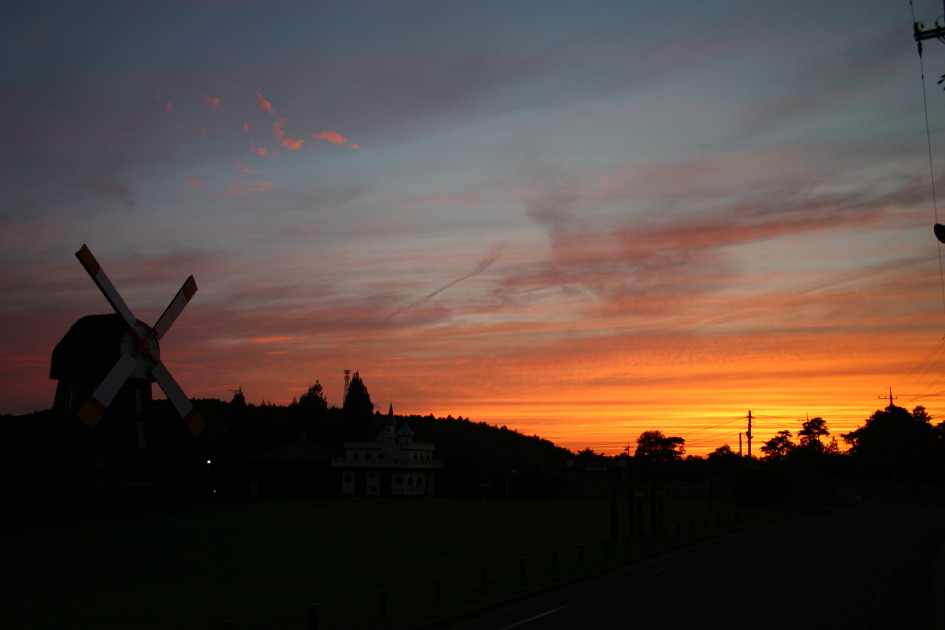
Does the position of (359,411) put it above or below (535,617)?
above

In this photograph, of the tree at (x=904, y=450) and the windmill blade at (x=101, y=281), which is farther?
the tree at (x=904, y=450)

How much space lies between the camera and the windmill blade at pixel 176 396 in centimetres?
4631

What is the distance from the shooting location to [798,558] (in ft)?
90.4

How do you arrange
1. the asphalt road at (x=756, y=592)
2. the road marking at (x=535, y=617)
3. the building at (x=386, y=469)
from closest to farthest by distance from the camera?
the road marking at (x=535, y=617)
the asphalt road at (x=756, y=592)
the building at (x=386, y=469)

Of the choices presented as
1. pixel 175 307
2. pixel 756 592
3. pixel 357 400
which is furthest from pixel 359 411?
pixel 756 592

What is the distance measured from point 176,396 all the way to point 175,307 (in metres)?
5.81

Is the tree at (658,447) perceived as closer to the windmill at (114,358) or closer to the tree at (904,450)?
the tree at (904,450)

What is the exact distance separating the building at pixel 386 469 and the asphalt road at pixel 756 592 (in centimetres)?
6568

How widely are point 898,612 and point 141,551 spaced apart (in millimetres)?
32235

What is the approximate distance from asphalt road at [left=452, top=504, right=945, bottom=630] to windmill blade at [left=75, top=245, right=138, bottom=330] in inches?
1294

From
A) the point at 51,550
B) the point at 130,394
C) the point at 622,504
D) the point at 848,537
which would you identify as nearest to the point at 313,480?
the point at 622,504

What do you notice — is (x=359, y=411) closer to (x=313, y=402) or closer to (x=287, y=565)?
(x=313, y=402)

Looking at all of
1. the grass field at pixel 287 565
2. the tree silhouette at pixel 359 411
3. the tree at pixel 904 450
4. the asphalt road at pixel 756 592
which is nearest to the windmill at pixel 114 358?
the grass field at pixel 287 565

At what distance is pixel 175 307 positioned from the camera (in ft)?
160
